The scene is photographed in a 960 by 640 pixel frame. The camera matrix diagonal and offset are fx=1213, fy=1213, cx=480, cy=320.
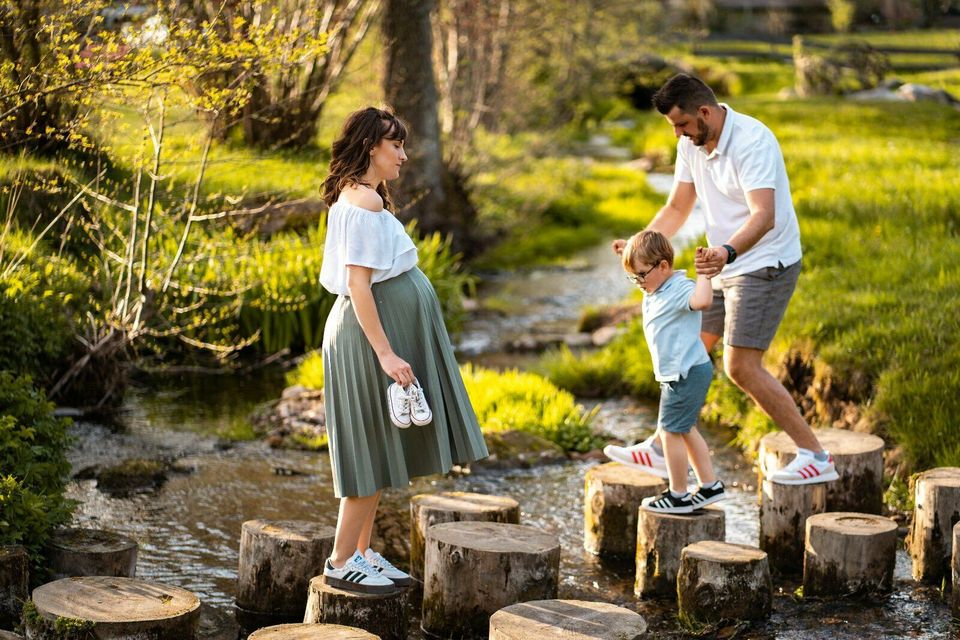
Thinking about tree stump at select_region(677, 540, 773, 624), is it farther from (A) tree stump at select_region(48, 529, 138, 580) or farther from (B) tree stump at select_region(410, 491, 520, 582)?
(A) tree stump at select_region(48, 529, 138, 580)

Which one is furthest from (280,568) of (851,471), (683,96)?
(851,471)

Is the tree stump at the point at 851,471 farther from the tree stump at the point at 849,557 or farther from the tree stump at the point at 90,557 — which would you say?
the tree stump at the point at 90,557

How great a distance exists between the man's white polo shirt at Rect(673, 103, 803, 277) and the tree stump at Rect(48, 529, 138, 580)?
306 cm

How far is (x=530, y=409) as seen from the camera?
8.28 metres

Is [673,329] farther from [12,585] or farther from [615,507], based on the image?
[12,585]

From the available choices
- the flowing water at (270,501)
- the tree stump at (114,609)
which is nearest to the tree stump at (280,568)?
the flowing water at (270,501)

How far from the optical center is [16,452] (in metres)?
5.17

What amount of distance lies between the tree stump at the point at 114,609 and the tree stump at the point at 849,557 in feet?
9.00

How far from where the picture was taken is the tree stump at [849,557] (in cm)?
539

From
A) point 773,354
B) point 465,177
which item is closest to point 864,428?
point 773,354

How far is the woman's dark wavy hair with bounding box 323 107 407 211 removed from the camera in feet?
15.3

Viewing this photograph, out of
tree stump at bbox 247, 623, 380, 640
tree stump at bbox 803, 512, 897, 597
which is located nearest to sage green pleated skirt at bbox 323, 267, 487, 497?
tree stump at bbox 247, 623, 380, 640

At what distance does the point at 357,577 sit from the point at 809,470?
7.80ft

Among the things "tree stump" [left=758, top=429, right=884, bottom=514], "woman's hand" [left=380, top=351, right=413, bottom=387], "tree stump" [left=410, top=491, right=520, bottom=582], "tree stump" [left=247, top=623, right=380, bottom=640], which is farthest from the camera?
"tree stump" [left=758, top=429, right=884, bottom=514]
